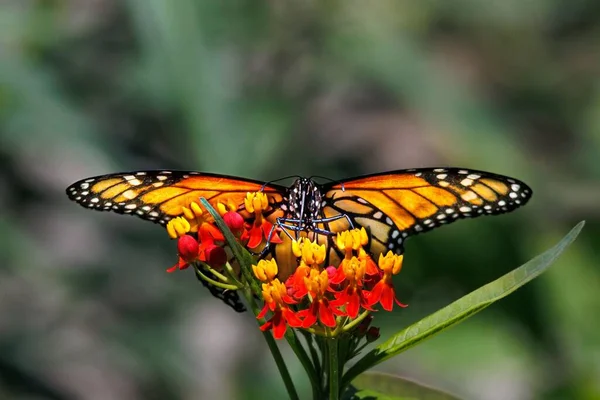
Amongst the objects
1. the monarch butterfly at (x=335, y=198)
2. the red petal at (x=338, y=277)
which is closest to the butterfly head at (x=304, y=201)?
the monarch butterfly at (x=335, y=198)

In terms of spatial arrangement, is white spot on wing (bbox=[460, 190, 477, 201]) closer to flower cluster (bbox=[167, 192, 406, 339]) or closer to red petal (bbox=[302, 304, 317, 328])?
flower cluster (bbox=[167, 192, 406, 339])

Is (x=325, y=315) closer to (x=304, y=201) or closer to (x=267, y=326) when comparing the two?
(x=267, y=326)

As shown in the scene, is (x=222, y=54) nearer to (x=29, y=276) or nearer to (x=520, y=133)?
(x=29, y=276)

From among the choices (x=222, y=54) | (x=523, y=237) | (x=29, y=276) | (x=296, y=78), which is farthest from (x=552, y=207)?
(x=29, y=276)

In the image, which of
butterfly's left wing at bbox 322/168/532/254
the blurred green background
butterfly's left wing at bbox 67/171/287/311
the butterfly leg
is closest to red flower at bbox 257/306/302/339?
the butterfly leg

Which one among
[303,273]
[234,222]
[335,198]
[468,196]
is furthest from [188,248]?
[468,196]

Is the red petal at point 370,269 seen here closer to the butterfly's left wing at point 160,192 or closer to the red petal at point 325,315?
the red petal at point 325,315
